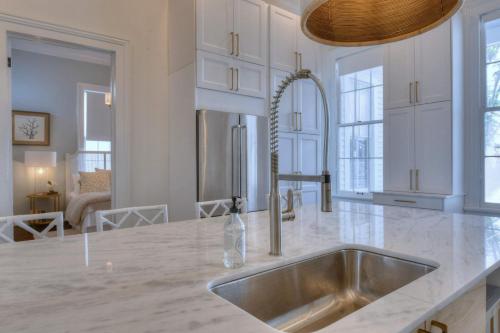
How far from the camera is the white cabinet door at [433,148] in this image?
9.34 ft

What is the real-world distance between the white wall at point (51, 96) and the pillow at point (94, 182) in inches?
21.3

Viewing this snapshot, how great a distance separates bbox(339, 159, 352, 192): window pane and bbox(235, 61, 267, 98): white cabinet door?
5.21ft

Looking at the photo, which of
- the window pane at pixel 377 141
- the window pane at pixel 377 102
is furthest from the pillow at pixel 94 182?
the window pane at pixel 377 102

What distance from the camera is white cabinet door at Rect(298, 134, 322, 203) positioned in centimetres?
349

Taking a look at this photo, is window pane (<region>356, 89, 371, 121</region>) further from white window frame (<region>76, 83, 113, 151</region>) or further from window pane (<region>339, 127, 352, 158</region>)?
white window frame (<region>76, 83, 113, 151</region>)

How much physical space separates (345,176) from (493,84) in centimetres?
179

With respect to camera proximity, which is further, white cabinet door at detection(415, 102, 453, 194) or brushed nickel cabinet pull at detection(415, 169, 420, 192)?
brushed nickel cabinet pull at detection(415, 169, 420, 192)

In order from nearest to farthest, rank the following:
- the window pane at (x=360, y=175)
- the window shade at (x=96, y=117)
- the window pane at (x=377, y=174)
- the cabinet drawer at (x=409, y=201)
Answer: the cabinet drawer at (x=409, y=201) < the window pane at (x=377, y=174) < the window pane at (x=360, y=175) < the window shade at (x=96, y=117)

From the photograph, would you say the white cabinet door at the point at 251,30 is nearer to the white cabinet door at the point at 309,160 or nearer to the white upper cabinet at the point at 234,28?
the white upper cabinet at the point at 234,28

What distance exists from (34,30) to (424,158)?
11.7ft

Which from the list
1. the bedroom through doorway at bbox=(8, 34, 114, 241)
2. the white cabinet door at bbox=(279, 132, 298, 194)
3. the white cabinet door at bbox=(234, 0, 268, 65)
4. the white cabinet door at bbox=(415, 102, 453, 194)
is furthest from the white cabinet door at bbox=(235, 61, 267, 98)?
the bedroom through doorway at bbox=(8, 34, 114, 241)

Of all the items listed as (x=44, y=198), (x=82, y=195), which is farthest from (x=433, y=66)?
(x=44, y=198)

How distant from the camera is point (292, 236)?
1.25m

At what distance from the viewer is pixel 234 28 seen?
286 centimetres
